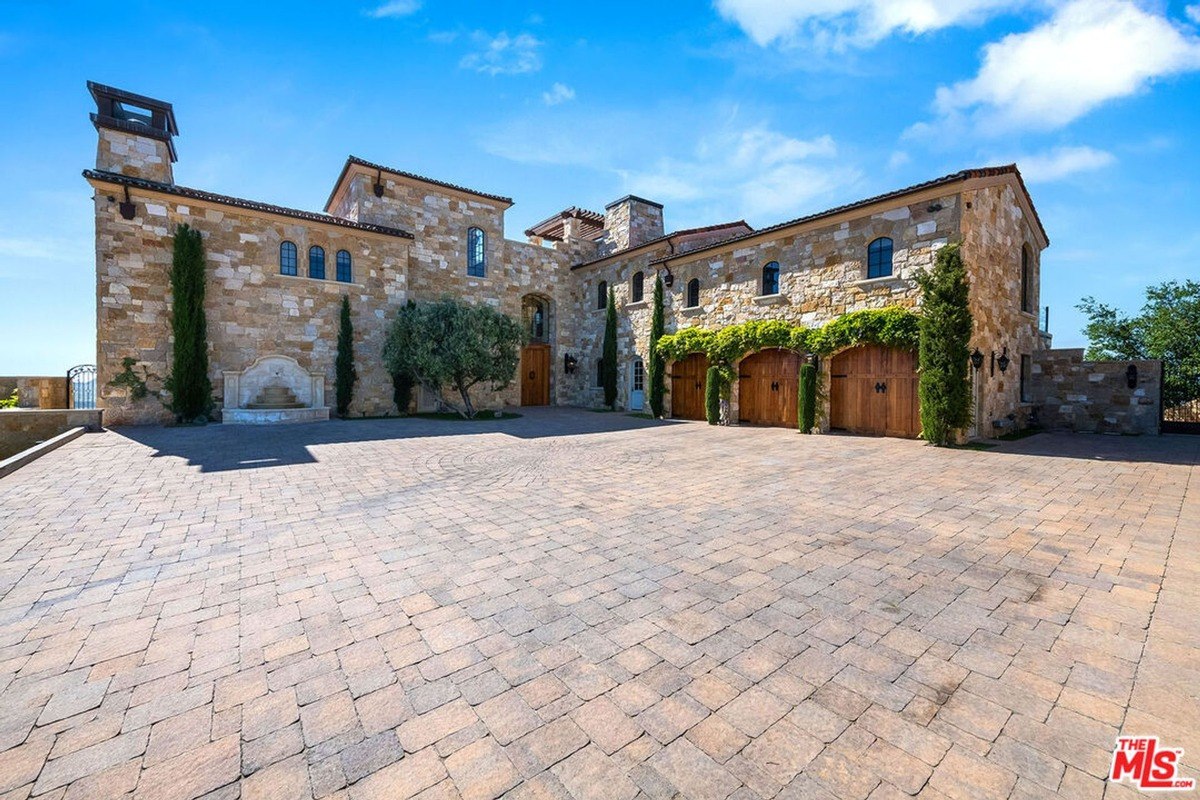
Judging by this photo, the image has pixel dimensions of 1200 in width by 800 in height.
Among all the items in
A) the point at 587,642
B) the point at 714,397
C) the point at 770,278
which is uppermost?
the point at 770,278

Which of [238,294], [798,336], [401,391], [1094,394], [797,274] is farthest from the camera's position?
[401,391]

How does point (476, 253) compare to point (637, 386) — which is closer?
point (637, 386)

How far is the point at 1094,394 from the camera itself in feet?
46.1

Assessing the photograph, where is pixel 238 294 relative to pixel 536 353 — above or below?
above

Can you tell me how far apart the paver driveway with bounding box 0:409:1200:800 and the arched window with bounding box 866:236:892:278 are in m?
7.44

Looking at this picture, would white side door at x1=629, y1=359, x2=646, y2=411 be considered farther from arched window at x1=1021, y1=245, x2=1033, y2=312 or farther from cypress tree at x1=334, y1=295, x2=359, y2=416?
arched window at x1=1021, y1=245, x2=1033, y2=312

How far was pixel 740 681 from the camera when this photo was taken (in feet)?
8.21

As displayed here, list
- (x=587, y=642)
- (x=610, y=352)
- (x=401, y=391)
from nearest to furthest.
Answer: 1. (x=587, y=642)
2. (x=401, y=391)
3. (x=610, y=352)

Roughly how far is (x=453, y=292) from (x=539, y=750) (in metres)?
19.0

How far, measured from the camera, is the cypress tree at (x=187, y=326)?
13.5 metres

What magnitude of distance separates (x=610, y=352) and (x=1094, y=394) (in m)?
→ 14.9

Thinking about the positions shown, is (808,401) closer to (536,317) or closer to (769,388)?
(769,388)

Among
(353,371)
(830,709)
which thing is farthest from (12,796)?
(353,371)

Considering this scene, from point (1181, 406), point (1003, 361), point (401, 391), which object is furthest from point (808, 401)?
point (401, 391)
